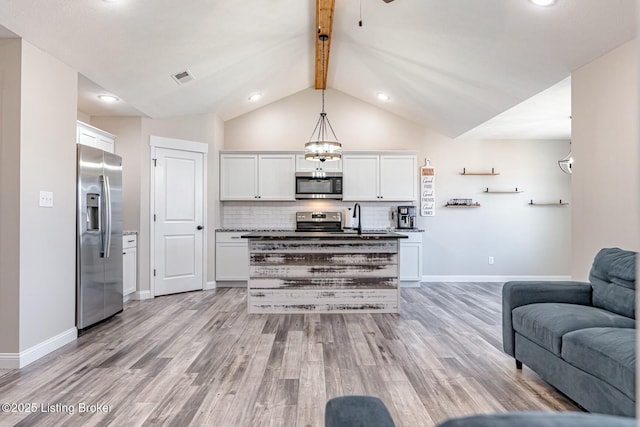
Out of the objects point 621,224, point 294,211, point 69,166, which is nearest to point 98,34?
point 69,166

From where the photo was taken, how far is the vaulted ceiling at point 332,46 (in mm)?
2807

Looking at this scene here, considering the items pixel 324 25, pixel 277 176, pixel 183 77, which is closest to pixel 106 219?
pixel 183 77

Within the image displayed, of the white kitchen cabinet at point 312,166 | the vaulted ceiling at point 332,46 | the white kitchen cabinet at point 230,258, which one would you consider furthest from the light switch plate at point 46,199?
the white kitchen cabinet at point 312,166

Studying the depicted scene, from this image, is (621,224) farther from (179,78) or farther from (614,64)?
(179,78)

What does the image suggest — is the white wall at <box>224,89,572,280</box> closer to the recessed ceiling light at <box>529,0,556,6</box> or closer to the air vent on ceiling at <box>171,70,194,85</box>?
the air vent on ceiling at <box>171,70,194,85</box>

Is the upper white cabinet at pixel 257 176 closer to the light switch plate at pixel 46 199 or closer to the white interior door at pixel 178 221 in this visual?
the white interior door at pixel 178 221

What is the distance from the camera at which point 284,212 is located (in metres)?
6.36

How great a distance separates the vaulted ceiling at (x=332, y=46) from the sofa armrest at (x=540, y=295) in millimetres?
1855

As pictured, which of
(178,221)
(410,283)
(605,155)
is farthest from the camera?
(410,283)

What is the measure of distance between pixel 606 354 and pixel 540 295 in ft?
2.84

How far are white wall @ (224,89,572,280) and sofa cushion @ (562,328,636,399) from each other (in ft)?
14.1

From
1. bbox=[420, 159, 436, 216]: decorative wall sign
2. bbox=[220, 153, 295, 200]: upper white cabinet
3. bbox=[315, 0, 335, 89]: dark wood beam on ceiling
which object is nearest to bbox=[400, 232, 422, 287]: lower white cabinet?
bbox=[420, 159, 436, 216]: decorative wall sign

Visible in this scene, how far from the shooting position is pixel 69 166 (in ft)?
10.9

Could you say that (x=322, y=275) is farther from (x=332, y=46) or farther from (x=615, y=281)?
(x=332, y=46)
